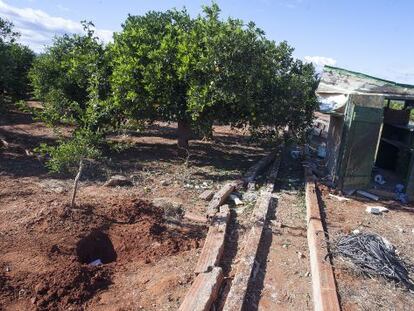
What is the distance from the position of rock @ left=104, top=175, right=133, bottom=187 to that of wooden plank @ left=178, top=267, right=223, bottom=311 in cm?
410

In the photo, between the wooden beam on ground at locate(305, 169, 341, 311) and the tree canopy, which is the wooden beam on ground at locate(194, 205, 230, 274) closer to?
the wooden beam on ground at locate(305, 169, 341, 311)

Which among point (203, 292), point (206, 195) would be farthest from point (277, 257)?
point (206, 195)

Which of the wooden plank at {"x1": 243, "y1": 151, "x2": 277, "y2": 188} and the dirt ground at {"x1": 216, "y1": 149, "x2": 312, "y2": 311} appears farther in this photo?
the wooden plank at {"x1": 243, "y1": 151, "x2": 277, "y2": 188}

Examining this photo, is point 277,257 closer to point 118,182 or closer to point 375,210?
point 375,210

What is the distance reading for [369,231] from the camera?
726cm

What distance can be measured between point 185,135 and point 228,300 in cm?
746

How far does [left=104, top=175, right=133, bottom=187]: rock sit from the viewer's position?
840cm

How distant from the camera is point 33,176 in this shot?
8688 millimetres

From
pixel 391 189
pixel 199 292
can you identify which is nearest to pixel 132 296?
pixel 199 292

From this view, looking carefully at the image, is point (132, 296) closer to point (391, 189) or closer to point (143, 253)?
point (143, 253)

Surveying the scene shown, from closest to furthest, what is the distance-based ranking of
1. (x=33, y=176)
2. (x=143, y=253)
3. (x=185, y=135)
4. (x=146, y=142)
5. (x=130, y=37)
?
(x=143, y=253)
(x=33, y=176)
(x=130, y=37)
(x=185, y=135)
(x=146, y=142)

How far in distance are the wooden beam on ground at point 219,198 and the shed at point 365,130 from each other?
2.81 metres

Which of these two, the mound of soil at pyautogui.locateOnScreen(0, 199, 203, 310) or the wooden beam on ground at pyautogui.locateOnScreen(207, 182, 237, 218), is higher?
the wooden beam on ground at pyautogui.locateOnScreen(207, 182, 237, 218)

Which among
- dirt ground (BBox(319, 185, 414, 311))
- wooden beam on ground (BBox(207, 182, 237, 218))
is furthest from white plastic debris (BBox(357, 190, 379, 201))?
wooden beam on ground (BBox(207, 182, 237, 218))
